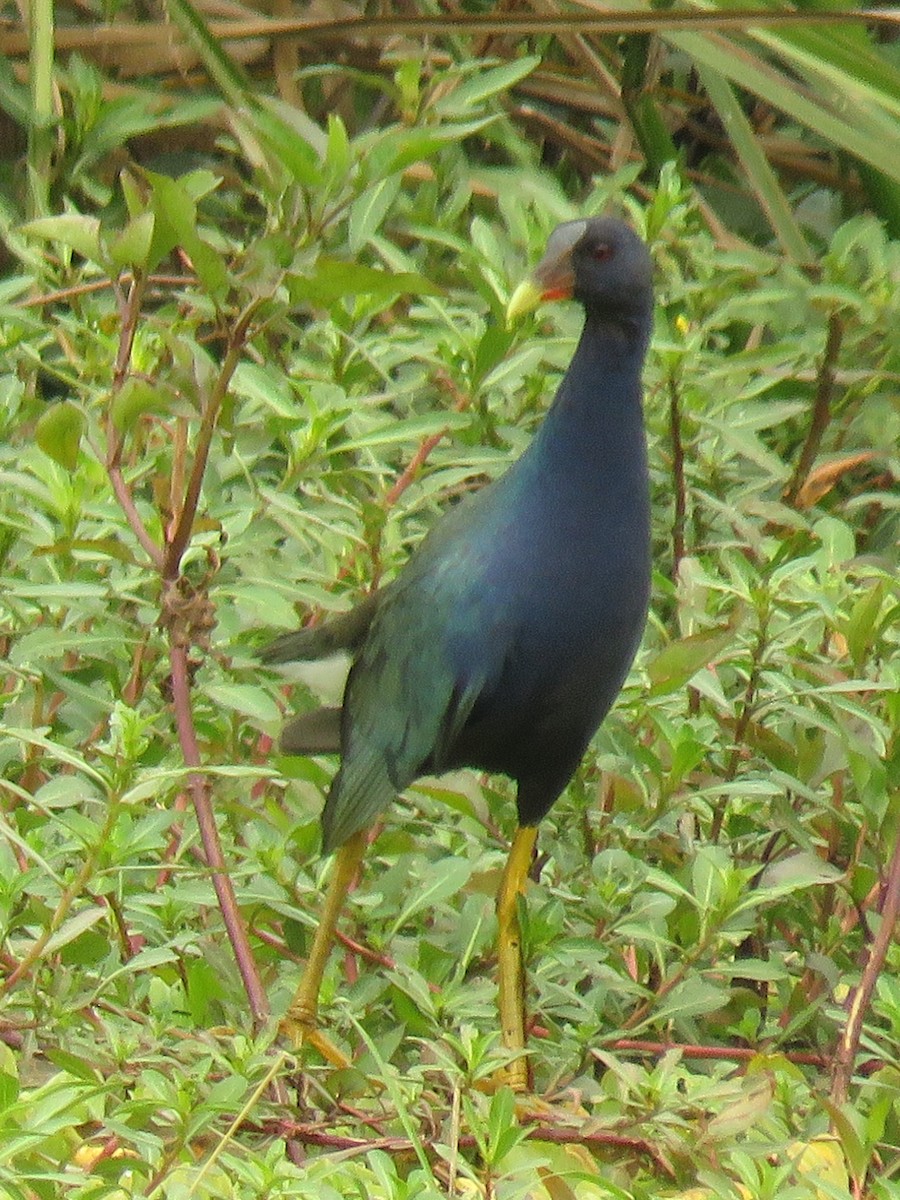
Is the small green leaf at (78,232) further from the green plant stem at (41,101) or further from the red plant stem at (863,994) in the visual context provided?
the green plant stem at (41,101)

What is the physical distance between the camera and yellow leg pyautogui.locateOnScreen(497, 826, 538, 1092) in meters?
1.74

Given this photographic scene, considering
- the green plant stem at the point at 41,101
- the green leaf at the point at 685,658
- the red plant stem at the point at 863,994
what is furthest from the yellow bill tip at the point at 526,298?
the green plant stem at the point at 41,101

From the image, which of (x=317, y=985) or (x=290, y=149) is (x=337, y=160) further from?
(x=317, y=985)

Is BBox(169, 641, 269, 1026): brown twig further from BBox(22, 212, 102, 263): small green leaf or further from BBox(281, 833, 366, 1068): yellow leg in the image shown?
BBox(22, 212, 102, 263): small green leaf

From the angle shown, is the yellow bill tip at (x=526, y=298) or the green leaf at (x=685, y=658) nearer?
the green leaf at (x=685, y=658)

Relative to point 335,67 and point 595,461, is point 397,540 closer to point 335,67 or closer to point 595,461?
point 595,461

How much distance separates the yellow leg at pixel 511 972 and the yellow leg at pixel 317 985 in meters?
0.14

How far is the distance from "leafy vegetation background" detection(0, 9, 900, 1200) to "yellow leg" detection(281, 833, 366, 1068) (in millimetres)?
25

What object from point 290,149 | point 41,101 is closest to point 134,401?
point 290,149

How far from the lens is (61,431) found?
1.55 meters

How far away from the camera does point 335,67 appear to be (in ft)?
9.26

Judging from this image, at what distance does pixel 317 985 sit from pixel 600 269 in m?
0.68

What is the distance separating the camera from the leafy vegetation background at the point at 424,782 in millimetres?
1400

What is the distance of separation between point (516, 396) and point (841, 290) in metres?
0.38
